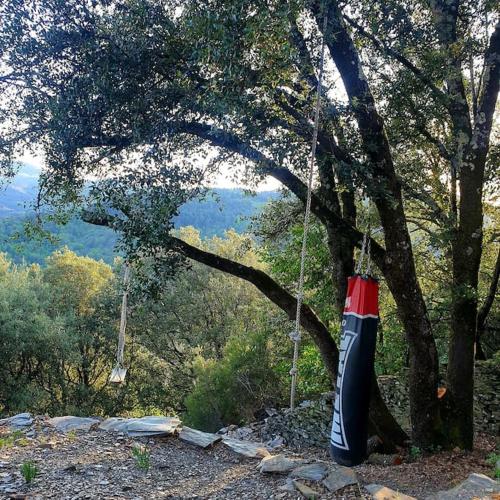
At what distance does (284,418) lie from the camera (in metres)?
8.80

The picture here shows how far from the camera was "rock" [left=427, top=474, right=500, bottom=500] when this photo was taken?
11.5ft

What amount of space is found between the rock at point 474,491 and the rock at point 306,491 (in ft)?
3.03

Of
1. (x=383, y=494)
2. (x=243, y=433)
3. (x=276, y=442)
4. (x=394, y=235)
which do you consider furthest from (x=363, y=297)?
(x=243, y=433)

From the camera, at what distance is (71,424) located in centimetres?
565

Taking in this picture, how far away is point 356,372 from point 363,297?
530mm

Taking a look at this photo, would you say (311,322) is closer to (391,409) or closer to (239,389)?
(391,409)

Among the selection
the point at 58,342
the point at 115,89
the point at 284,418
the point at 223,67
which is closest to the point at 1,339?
the point at 58,342

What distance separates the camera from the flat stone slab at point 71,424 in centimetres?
550

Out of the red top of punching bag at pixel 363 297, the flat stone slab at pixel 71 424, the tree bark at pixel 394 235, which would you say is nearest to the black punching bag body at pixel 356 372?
the red top of punching bag at pixel 363 297

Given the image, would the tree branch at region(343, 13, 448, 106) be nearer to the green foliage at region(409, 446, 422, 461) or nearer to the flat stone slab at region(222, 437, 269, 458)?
the green foliage at region(409, 446, 422, 461)

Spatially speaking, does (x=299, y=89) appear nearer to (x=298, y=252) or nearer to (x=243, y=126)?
(x=243, y=126)

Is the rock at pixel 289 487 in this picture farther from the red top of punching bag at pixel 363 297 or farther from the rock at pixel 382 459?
the rock at pixel 382 459

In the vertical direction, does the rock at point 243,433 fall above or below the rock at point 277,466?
below

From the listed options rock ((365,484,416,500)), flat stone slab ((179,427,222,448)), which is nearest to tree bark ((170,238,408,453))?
flat stone slab ((179,427,222,448))
